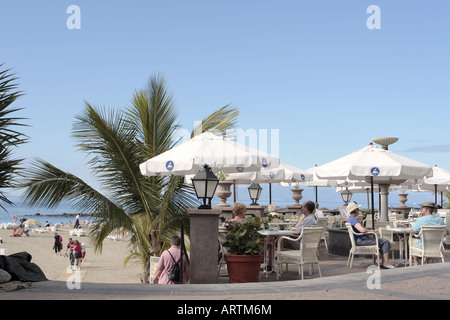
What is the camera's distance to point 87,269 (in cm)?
2542

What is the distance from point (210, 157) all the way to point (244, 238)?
1644 mm

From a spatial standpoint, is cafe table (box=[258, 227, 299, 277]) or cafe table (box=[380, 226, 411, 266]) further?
cafe table (box=[380, 226, 411, 266])

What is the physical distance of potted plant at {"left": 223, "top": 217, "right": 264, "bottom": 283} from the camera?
25.2 feet

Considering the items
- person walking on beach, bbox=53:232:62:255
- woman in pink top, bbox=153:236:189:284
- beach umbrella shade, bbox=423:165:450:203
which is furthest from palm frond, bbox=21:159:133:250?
person walking on beach, bbox=53:232:62:255

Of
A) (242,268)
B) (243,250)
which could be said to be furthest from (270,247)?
(242,268)

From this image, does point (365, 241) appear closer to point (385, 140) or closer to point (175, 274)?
point (175, 274)

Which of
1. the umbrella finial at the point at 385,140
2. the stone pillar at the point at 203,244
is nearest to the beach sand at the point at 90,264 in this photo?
the umbrella finial at the point at 385,140

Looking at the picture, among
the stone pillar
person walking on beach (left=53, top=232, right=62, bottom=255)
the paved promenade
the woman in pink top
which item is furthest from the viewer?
person walking on beach (left=53, top=232, right=62, bottom=255)

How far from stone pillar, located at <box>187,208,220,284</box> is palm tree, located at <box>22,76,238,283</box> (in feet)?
13.7

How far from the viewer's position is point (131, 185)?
1173 cm

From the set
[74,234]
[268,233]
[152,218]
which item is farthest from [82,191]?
[74,234]

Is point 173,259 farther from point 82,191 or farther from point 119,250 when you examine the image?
point 119,250

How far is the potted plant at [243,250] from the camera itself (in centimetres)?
768

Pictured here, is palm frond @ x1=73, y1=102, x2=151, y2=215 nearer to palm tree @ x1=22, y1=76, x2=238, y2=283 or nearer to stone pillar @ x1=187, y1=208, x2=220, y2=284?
palm tree @ x1=22, y1=76, x2=238, y2=283
